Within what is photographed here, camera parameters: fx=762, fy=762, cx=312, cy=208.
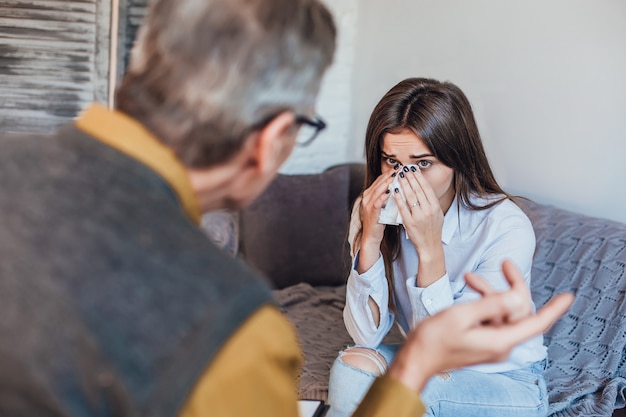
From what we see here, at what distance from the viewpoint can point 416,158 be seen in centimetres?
174

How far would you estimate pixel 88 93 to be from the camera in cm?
264

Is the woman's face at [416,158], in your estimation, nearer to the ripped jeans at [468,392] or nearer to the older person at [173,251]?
the ripped jeans at [468,392]

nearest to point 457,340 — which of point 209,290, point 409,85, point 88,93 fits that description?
point 209,290

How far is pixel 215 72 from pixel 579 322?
4.67 ft

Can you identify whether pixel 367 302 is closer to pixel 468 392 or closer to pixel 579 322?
pixel 468 392

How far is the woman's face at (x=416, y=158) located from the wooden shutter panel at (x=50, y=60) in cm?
129

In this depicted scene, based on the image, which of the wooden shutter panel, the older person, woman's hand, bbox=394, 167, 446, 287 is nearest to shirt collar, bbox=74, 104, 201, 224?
the older person

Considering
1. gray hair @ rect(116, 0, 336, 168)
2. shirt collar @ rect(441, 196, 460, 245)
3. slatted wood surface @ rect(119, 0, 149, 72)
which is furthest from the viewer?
slatted wood surface @ rect(119, 0, 149, 72)

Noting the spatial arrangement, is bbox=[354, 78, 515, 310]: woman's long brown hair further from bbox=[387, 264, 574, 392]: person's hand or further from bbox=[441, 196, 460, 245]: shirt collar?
bbox=[387, 264, 574, 392]: person's hand

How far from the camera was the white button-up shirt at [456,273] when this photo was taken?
1.67 meters

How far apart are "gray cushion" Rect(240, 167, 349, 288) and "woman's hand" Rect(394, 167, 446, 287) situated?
0.88 m

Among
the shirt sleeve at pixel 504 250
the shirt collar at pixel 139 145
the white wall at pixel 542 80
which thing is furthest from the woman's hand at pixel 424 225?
the shirt collar at pixel 139 145

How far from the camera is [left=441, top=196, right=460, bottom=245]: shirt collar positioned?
1813 mm

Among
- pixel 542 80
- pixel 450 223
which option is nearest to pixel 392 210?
pixel 450 223
